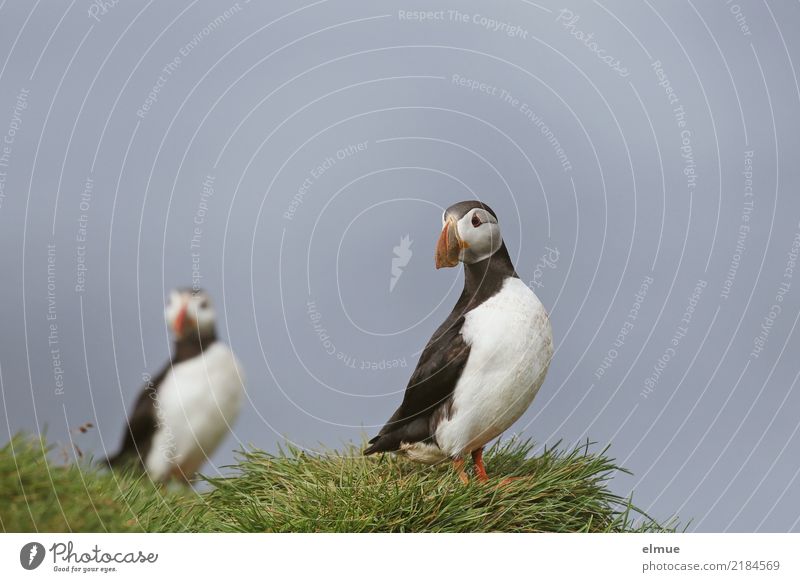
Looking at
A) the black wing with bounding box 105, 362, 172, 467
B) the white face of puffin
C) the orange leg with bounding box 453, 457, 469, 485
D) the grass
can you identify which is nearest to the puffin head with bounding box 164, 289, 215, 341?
the black wing with bounding box 105, 362, 172, 467

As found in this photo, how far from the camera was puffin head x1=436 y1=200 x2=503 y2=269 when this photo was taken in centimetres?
280

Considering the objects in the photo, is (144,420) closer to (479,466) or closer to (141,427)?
(141,427)

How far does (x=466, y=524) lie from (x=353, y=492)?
385 mm

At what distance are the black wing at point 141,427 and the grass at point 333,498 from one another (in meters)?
0.12

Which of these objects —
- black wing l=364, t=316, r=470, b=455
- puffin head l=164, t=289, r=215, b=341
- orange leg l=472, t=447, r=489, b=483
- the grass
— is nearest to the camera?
the grass

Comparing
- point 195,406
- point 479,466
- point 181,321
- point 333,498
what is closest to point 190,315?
point 181,321

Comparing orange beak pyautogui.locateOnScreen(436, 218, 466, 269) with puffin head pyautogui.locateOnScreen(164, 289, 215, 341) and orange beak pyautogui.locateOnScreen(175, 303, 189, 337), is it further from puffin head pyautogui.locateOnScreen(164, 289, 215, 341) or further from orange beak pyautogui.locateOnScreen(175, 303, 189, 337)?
orange beak pyautogui.locateOnScreen(175, 303, 189, 337)

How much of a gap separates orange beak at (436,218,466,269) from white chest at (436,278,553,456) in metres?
0.20

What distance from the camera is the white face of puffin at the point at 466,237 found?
2805 millimetres

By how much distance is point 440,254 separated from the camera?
2.81m

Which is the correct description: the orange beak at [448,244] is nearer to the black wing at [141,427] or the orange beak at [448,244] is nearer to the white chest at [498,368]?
the white chest at [498,368]

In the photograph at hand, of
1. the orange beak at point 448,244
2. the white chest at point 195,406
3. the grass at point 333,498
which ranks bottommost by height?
the grass at point 333,498

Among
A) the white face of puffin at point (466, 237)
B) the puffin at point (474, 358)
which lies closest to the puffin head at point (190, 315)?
the puffin at point (474, 358)

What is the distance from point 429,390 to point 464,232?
1.73 feet
